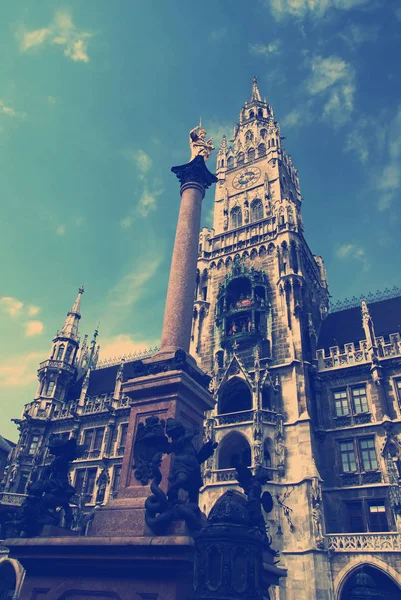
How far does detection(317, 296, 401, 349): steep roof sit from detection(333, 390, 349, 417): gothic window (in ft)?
14.8

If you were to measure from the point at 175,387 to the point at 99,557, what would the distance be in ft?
14.3

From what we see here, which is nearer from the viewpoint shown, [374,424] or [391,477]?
[391,477]

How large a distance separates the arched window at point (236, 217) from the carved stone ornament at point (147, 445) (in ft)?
107

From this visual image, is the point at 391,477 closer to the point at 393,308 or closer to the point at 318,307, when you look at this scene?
the point at 393,308

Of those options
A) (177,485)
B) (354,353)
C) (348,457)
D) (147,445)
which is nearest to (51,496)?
(147,445)

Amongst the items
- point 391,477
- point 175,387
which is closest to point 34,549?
point 175,387

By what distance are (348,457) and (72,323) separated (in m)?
32.7

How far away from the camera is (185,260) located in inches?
631

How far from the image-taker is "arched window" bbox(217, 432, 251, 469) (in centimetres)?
2916

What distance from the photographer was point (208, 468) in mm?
28266

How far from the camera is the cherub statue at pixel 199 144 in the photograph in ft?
62.2

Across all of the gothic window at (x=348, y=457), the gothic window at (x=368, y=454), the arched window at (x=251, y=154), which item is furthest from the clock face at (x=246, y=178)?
the gothic window at (x=368, y=454)

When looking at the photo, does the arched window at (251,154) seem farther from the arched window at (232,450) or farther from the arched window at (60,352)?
the arched window at (232,450)

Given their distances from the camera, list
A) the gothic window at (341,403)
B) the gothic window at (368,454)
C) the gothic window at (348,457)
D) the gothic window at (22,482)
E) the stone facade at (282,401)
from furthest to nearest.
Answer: the gothic window at (22,482), the gothic window at (341,403), the gothic window at (348,457), the gothic window at (368,454), the stone facade at (282,401)
